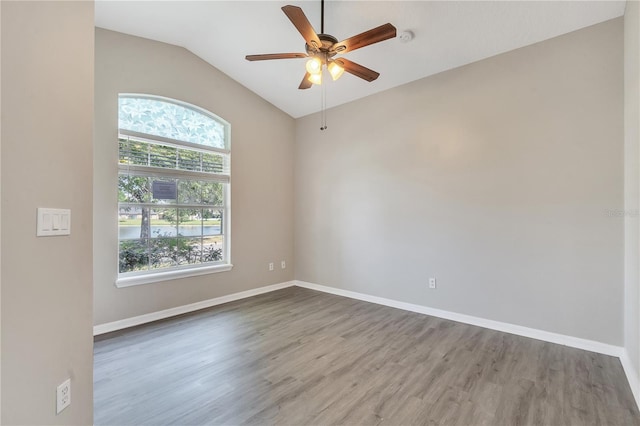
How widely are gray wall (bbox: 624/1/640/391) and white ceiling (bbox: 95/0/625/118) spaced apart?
0.48 m

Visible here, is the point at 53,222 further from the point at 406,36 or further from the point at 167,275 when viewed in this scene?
the point at 406,36

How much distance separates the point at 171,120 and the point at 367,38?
2.71 meters

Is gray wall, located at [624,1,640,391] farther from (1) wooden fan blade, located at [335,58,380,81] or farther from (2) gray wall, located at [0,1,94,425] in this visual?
(2) gray wall, located at [0,1,94,425]

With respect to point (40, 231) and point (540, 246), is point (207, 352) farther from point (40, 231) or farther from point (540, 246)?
point (540, 246)

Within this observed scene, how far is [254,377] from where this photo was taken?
2.20 meters

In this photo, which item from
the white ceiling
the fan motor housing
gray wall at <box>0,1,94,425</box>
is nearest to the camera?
gray wall at <box>0,1,94,425</box>

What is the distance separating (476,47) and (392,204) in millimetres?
2013

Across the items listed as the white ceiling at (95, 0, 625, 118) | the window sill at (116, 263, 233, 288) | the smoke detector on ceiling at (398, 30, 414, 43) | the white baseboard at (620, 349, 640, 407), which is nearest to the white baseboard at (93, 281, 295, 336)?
the window sill at (116, 263, 233, 288)

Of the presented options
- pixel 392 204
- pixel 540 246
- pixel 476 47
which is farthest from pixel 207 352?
pixel 476 47

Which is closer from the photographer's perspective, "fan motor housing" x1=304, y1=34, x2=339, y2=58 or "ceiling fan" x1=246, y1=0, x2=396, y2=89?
"ceiling fan" x1=246, y1=0, x2=396, y2=89

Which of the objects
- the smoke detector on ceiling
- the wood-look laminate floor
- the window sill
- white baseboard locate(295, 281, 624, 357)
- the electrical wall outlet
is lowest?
the wood-look laminate floor

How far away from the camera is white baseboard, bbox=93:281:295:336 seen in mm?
3050

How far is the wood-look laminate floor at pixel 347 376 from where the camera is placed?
181 cm

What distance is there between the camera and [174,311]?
11.7ft
